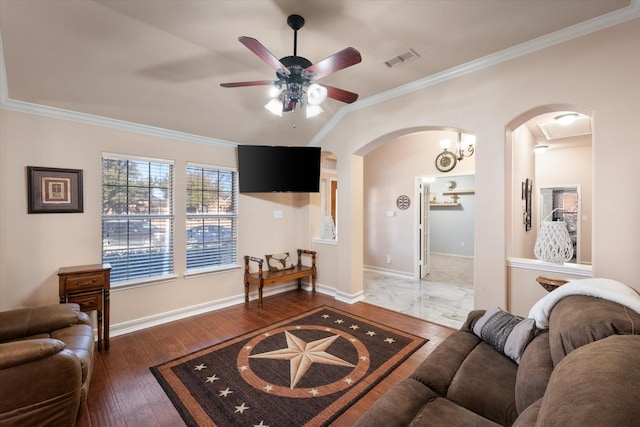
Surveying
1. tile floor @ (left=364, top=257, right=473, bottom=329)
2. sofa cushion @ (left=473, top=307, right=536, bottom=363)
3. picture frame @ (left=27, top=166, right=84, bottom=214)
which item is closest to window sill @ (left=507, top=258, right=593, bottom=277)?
sofa cushion @ (left=473, top=307, right=536, bottom=363)

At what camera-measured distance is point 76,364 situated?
63.2 inches

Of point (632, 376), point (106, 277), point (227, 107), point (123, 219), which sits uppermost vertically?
point (227, 107)

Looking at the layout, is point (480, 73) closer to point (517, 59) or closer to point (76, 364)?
point (517, 59)

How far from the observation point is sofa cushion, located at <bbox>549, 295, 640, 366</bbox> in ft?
3.73

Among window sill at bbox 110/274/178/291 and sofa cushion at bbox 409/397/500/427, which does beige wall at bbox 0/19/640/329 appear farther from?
sofa cushion at bbox 409/397/500/427

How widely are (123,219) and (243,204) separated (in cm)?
159

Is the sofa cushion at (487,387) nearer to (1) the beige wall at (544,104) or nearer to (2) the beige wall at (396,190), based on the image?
(1) the beige wall at (544,104)

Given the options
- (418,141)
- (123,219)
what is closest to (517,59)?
(418,141)

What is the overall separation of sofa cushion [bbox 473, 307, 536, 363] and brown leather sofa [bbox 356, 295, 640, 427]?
0.16 feet

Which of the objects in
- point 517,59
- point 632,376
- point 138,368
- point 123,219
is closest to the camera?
point 632,376

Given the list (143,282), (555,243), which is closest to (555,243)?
(555,243)

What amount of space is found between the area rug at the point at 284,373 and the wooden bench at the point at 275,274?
0.84m

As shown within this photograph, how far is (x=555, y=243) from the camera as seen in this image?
266cm

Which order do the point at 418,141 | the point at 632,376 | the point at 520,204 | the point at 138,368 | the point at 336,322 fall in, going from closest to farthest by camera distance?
the point at 632,376, the point at 138,368, the point at 336,322, the point at 520,204, the point at 418,141
